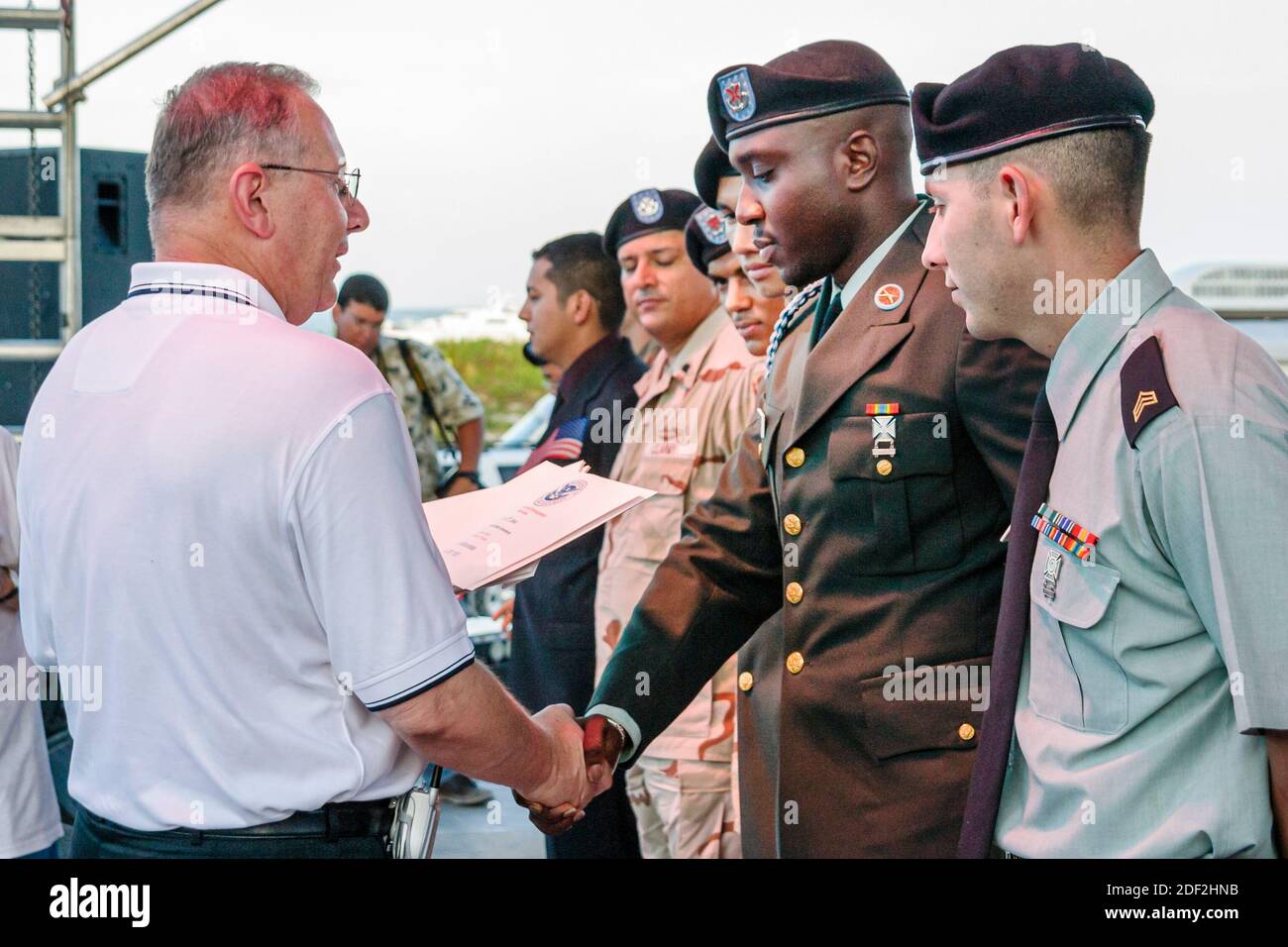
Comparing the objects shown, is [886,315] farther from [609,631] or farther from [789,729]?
[609,631]

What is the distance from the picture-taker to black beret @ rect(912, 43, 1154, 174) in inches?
56.7

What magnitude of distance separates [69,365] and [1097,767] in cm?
122

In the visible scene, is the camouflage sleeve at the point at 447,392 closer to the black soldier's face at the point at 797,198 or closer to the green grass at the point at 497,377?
the black soldier's face at the point at 797,198

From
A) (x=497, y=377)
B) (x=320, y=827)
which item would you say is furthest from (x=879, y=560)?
(x=497, y=377)

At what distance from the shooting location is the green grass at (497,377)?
11.4m

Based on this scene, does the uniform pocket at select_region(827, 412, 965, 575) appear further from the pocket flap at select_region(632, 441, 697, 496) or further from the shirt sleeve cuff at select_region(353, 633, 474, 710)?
the pocket flap at select_region(632, 441, 697, 496)

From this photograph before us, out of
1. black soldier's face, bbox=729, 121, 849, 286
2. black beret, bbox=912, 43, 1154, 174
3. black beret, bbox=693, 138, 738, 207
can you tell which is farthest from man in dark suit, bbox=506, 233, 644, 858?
black beret, bbox=912, 43, 1154, 174

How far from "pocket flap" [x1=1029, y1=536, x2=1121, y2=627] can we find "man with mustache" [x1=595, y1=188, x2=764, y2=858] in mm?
1376

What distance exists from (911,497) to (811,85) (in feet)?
2.11

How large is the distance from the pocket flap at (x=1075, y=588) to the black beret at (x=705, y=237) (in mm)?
1801

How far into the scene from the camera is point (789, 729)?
195cm

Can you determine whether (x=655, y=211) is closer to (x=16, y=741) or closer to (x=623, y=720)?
(x=623, y=720)

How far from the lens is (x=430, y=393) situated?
531 cm
